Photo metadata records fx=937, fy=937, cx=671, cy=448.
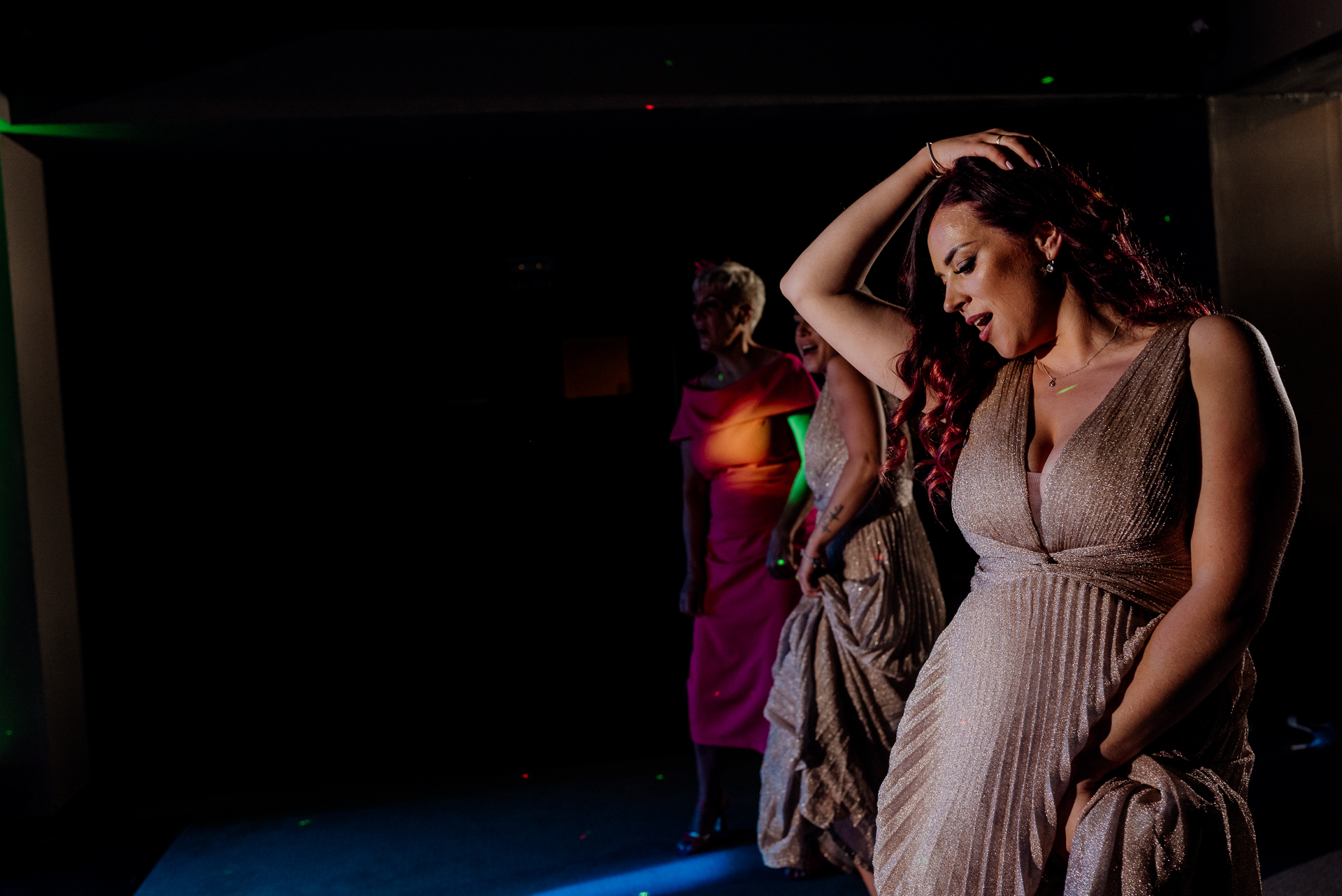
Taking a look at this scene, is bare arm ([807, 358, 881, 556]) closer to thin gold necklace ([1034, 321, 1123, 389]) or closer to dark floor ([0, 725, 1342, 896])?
dark floor ([0, 725, 1342, 896])

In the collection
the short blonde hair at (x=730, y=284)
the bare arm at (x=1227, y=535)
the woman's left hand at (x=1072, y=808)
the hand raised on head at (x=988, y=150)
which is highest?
the short blonde hair at (x=730, y=284)

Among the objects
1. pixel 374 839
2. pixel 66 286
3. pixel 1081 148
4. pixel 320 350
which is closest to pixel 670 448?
pixel 320 350

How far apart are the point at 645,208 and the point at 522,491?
135 centimetres

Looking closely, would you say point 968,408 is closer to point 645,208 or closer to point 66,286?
point 645,208

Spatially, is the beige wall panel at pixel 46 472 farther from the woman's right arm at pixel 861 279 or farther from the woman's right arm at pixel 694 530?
the woman's right arm at pixel 861 279

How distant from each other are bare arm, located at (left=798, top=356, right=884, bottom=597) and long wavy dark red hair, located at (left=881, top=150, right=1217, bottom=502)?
1.24 metres

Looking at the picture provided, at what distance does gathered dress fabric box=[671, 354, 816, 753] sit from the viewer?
9.68ft

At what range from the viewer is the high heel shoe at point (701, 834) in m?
2.91

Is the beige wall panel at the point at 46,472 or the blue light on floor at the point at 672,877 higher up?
the beige wall panel at the point at 46,472

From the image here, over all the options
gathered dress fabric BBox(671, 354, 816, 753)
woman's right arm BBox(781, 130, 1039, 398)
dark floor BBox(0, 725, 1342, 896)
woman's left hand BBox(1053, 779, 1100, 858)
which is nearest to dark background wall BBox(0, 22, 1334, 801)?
dark floor BBox(0, 725, 1342, 896)

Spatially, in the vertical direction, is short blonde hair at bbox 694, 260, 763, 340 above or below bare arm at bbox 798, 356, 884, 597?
above

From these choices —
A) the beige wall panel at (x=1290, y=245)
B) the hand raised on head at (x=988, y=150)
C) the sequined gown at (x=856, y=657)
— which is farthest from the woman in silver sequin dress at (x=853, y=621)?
the beige wall panel at (x=1290, y=245)

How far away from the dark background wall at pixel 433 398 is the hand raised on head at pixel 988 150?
275 cm

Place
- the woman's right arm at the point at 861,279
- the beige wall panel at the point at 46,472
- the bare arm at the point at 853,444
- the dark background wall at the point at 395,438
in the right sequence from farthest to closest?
the dark background wall at the point at 395,438, the beige wall panel at the point at 46,472, the bare arm at the point at 853,444, the woman's right arm at the point at 861,279
